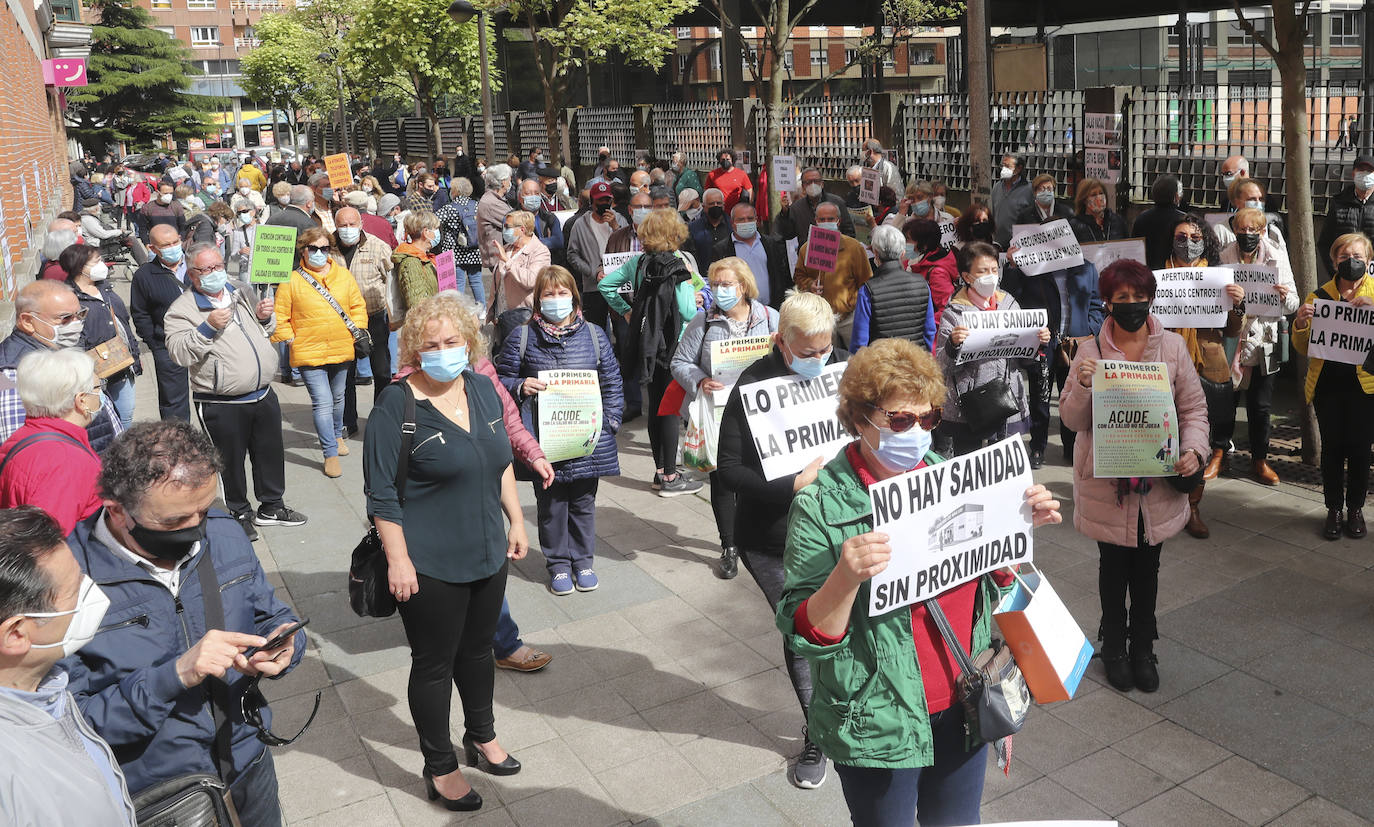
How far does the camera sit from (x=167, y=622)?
124 inches

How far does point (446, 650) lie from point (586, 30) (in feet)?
68.4

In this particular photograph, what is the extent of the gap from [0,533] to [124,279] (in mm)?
25180

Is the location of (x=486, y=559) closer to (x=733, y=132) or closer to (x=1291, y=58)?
(x=1291, y=58)

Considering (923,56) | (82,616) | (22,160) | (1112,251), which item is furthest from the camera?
(923,56)

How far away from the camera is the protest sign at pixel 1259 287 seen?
768 centimetres

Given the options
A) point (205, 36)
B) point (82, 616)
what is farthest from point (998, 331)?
point (205, 36)

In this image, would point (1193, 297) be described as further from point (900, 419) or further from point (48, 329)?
point (48, 329)

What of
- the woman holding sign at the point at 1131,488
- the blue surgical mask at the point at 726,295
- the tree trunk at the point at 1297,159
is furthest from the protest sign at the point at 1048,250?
the woman holding sign at the point at 1131,488

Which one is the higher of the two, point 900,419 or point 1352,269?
point 1352,269

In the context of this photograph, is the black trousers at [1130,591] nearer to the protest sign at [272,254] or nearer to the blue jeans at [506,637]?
the blue jeans at [506,637]

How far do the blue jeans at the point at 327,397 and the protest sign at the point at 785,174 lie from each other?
585 cm

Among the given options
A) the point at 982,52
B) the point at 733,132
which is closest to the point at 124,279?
the point at 733,132

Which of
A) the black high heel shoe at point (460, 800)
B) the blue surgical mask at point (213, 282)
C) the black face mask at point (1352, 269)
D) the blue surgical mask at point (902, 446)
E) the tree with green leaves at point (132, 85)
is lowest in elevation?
the black high heel shoe at point (460, 800)

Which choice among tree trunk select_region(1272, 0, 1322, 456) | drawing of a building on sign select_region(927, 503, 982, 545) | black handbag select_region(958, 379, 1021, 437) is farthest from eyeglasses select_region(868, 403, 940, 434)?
tree trunk select_region(1272, 0, 1322, 456)
